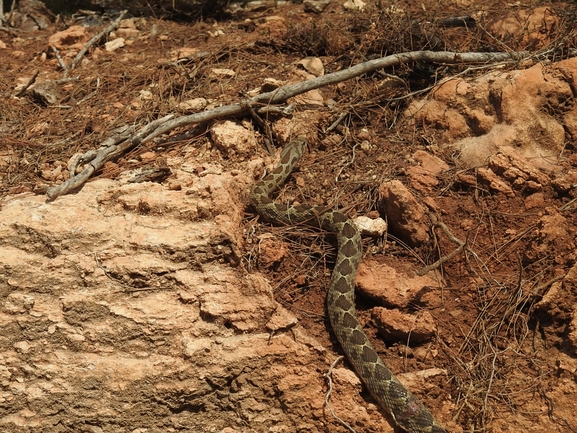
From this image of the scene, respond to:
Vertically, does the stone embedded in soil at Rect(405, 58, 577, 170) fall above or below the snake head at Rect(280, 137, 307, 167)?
above

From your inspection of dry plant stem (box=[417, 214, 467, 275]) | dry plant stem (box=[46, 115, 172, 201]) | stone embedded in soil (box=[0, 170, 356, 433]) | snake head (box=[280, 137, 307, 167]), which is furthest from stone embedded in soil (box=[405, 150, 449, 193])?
dry plant stem (box=[46, 115, 172, 201])

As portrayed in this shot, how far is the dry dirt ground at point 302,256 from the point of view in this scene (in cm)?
442

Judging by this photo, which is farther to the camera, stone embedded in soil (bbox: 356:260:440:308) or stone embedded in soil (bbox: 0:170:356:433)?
stone embedded in soil (bbox: 356:260:440:308)

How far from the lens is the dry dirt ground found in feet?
14.5

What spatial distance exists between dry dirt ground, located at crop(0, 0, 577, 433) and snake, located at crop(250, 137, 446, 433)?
0.12 metres

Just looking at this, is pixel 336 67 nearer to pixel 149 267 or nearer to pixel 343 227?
pixel 343 227

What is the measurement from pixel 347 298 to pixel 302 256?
24.6 inches

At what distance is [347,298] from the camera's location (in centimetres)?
485

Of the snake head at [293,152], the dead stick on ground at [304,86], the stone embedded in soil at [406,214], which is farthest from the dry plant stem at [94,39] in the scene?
the stone embedded in soil at [406,214]

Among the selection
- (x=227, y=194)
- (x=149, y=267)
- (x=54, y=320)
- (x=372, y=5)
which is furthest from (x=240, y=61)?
(x=54, y=320)

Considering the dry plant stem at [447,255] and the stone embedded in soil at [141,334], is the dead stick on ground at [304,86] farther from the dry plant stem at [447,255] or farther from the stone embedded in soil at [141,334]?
the dry plant stem at [447,255]

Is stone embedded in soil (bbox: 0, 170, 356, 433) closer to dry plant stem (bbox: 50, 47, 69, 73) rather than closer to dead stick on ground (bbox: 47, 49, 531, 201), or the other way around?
dead stick on ground (bbox: 47, 49, 531, 201)

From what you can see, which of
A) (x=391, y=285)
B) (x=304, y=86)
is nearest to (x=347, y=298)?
(x=391, y=285)

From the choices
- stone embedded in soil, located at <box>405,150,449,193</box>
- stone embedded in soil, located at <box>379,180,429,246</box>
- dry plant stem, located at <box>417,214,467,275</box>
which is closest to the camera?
dry plant stem, located at <box>417,214,467,275</box>
